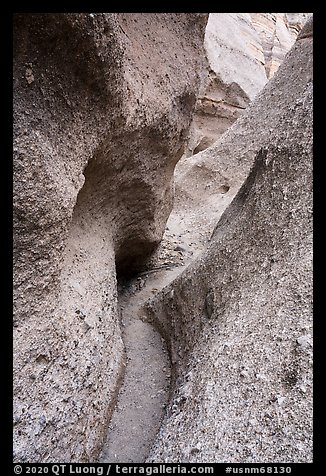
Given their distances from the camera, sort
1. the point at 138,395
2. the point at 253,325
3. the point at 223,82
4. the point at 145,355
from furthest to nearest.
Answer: the point at 223,82, the point at 145,355, the point at 138,395, the point at 253,325

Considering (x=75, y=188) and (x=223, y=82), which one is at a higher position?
(x=223, y=82)

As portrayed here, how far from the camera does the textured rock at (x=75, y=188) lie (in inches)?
33.3

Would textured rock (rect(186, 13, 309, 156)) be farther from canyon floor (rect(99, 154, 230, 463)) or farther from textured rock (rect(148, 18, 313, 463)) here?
textured rock (rect(148, 18, 313, 463))

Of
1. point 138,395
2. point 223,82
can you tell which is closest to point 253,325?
point 138,395

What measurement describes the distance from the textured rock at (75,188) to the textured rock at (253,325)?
226mm

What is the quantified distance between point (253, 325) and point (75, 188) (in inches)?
20.5

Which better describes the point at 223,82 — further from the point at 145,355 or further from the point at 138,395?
the point at 138,395

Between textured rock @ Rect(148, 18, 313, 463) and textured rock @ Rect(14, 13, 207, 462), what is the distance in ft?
0.74

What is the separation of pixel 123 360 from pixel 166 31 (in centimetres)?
108

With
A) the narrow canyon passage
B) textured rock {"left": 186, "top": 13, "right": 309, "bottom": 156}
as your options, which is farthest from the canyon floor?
textured rock {"left": 186, "top": 13, "right": 309, "bottom": 156}

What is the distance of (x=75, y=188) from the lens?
1.02 meters

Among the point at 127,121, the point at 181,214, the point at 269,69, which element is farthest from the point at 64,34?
the point at 269,69
